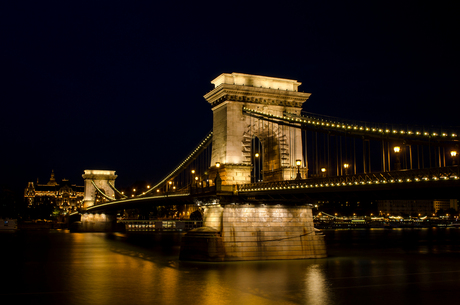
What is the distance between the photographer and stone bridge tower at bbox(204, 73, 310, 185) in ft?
134

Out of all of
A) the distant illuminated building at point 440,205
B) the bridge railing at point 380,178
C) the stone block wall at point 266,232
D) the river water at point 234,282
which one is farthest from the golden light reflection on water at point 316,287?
the distant illuminated building at point 440,205

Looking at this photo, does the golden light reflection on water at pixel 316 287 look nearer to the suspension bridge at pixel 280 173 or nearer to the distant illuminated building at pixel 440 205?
the suspension bridge at pixel 280 173

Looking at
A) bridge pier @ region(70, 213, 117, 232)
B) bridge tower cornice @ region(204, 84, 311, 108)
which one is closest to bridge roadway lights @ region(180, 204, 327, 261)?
bridge tower cornice @ region(204, 84, 311, 108)

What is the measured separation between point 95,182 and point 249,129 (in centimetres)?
7494

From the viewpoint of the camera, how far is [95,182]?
109750 mm

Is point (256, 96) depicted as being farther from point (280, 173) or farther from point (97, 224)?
point (97, 224)

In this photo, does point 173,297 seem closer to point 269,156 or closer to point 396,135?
point 396,135

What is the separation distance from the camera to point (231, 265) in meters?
31.6

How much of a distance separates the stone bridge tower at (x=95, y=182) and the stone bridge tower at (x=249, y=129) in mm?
71206

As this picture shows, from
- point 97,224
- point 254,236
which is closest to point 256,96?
point 254,236

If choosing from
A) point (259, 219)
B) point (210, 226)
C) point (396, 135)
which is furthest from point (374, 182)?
point (210, 226)

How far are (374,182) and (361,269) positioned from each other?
34.2 feet

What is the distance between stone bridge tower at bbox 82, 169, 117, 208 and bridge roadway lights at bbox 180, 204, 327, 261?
77168 millimetres

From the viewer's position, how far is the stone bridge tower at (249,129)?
40.8 m
